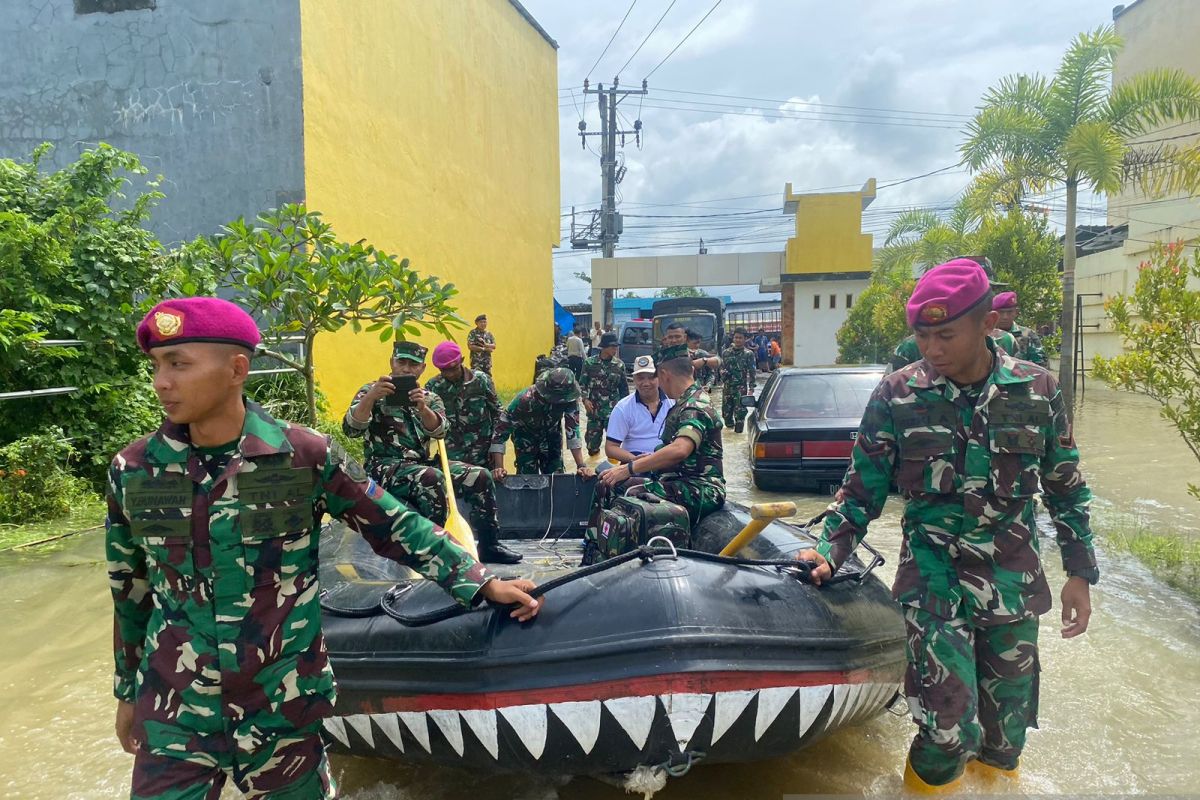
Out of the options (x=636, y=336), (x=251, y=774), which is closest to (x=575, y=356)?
(x=636, y=336)

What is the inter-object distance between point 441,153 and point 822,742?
11.9 metres

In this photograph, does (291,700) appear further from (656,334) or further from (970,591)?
(656,334)

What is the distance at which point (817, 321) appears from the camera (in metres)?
27.4

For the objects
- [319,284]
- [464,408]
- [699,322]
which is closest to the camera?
[319,284]

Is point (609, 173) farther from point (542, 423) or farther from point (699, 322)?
point (542, 423)

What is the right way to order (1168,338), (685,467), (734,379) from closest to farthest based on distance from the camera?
(685,467) → (1168,338) → (734,379)

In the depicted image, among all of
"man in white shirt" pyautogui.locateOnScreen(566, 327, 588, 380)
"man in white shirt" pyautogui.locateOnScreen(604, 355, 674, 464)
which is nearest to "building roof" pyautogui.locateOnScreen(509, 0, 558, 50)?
"man in white shirt" pyautogui.locateOnScreen(566, 327, 588, 380)

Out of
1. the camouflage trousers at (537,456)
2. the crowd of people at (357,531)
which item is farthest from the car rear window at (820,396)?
the crowd of people at (357,531)

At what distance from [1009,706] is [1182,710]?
1.76 meters

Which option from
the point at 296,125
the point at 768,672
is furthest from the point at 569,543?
the point at 296,125

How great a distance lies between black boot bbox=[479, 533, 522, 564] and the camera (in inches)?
182

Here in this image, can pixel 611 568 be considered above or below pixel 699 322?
below

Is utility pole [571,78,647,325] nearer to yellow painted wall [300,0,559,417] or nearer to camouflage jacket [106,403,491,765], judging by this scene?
yellow painted wall [300,0,559,417]

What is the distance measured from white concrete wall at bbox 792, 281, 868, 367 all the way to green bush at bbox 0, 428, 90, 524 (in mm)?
23470
